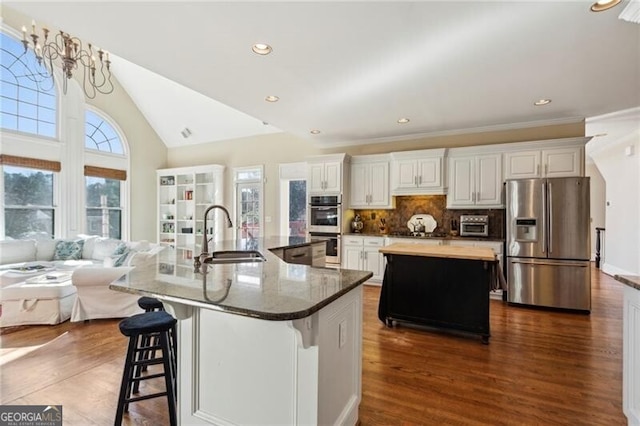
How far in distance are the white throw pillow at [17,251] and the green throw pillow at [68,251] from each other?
12.3 inches

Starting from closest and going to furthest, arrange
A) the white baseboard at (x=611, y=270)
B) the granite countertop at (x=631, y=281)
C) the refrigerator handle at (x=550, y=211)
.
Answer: the granite countertop at (x=631, y=281) < the refrigerator handle at (x=550, y=211) < the white baseboard at (x=611, y=270)

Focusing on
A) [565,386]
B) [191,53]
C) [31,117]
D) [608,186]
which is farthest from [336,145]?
[608,186]

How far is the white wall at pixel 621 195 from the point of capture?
574cm

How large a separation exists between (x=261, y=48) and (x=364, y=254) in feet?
12.6

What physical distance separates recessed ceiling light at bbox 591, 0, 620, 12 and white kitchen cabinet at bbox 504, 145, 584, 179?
8.94ft

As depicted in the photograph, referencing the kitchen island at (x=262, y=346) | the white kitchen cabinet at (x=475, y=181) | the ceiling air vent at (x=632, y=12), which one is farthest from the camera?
the white kitchen cabinet at (x=475, y=181)

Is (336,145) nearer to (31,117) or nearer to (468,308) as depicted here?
(468,308)

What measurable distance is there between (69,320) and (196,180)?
14.6 feet

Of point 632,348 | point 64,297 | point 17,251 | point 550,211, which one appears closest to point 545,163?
point 550,211

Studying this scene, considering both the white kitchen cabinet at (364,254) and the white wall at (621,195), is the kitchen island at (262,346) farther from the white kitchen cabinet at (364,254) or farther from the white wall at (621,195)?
the white wall at (621,195)

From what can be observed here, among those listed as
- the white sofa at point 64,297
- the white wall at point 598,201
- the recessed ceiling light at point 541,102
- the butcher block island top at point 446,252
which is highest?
the recessed ceiling light at point 541,102

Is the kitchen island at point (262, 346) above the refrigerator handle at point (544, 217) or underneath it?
underneath

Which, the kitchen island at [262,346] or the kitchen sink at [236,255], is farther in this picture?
the kitchen sink at [236,255]

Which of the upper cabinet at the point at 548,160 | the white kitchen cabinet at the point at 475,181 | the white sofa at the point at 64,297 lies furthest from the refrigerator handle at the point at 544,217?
the white sofa at the point at 64,297
